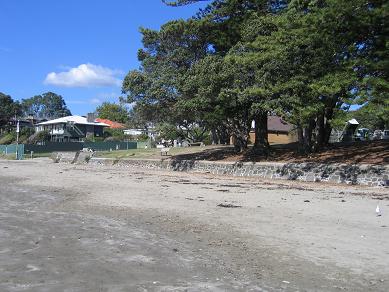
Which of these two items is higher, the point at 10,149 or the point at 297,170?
the point at 10,149

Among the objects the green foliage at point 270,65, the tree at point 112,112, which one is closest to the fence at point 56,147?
the green foliage at point 270,65

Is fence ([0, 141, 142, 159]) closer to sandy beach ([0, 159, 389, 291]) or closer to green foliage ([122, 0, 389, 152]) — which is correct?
green foliage ([122, 0, 389, 152])

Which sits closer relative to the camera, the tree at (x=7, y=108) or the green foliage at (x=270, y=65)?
the green foliage at (x=270, y=65)

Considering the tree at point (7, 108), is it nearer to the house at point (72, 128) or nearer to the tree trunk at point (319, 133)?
the house at point (72, 128)

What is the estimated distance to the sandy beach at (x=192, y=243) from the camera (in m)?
7.35

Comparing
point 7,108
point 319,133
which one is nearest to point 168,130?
point 319,133

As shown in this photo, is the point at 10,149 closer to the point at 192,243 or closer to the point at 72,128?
the point at 72,128

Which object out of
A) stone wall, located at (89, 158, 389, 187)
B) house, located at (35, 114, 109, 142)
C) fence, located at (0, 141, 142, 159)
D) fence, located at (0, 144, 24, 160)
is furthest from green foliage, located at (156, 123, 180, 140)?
house, located at (35, 114, 109, 142)

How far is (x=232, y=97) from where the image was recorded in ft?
102

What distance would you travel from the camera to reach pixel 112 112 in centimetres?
14638

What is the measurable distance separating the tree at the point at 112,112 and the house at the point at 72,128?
101ft

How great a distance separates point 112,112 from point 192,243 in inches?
5458

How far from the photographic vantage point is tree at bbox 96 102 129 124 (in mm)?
144625

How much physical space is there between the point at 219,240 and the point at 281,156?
79.7 feet
